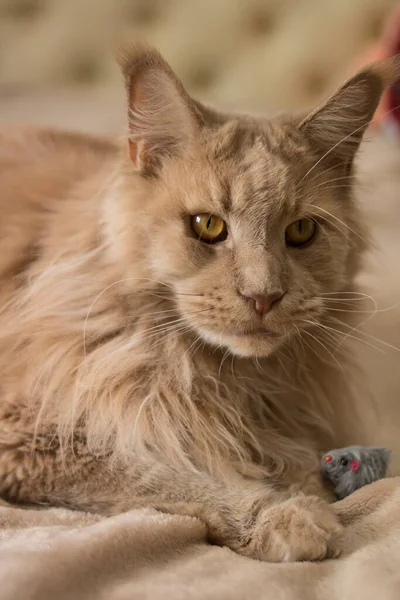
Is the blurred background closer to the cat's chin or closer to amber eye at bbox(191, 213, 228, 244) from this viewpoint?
amber eye at bbox(191, 213, 228, 244)

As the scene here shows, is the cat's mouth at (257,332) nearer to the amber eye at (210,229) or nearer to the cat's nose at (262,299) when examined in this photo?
the cat's nose at (262,299)

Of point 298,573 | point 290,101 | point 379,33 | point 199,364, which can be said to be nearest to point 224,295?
point 199,364

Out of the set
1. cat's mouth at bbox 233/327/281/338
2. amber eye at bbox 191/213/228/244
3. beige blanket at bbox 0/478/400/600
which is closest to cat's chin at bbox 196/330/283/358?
cat's mouth at bbox 233/327/281/338

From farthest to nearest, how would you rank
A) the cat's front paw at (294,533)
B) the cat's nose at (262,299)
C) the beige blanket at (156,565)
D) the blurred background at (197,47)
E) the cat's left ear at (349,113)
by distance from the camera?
the blurred background at (197,47)
the cat's left ear at (349,113)
the cat's nose at (262,299)
the cat's front paw at (294,533)
the beige blanket at (156,565)

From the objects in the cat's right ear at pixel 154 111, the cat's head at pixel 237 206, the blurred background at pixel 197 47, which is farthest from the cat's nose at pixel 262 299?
the blurred background at pixel 197 47

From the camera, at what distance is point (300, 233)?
1.13 m

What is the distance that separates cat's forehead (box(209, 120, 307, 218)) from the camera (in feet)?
3.44

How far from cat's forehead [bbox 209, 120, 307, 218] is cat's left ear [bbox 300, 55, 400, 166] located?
51 millimetres

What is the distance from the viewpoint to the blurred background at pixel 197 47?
2.15m

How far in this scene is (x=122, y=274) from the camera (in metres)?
1.12

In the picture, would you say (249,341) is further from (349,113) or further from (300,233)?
(349,113)

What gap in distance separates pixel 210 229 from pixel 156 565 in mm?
585

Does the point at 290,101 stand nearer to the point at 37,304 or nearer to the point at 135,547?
the point at 37,304

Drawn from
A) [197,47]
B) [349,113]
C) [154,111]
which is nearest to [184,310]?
[154,111]
